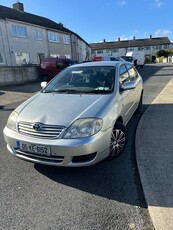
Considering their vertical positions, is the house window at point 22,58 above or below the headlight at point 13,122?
above

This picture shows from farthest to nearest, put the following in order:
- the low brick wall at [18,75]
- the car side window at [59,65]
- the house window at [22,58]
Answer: the house window at [22,58] < the car side window at [59,65] < the low brick wall at [18,75]

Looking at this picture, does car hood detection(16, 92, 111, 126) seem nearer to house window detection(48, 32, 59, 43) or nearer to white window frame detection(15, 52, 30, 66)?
white window frame detection(15, 52, 30, 66)

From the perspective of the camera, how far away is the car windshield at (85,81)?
4.09 metres

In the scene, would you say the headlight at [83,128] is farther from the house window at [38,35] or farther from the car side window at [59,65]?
the house window at [38,35]

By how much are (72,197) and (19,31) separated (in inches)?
935

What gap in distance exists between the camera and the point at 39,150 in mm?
3025

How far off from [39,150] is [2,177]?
2.82ft

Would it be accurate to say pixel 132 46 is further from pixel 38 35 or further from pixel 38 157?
pixel 38 157

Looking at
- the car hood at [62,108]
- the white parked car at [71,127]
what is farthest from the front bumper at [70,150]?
the car hood at [62,108]

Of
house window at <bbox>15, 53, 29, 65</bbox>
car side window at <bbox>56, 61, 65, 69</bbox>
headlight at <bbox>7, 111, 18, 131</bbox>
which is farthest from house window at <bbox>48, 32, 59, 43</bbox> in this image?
headlight at <bbox>7, 111, 18, 131</bbox>

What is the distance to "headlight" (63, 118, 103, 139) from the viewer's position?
298 cm

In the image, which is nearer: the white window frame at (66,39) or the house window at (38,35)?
the house window at (38,35)

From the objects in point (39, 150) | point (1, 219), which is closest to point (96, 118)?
point (39, 150)

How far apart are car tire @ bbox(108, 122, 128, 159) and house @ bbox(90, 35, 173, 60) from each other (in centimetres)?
7117
